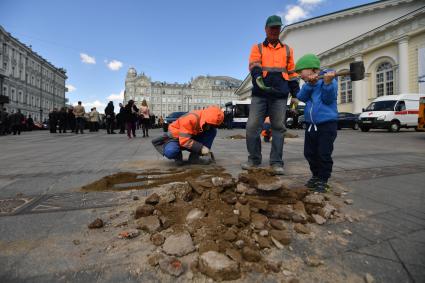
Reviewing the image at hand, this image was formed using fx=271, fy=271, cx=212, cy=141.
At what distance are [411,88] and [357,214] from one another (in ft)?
86.2

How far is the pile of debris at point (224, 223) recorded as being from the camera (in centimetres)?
141

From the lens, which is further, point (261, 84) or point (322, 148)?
point (261, 84)

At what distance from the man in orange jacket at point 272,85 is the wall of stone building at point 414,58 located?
24534mm

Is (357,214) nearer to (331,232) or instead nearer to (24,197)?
(331,232)

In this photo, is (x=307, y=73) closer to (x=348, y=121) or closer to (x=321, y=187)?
(x=321, y=187)

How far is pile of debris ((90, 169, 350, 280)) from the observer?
1.41m

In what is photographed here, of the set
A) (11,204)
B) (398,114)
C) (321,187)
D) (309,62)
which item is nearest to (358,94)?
(398,114)

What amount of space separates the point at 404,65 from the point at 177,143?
26179 mm

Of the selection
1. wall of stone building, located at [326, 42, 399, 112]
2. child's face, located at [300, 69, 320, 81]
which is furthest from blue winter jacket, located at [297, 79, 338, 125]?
wall of stone building, located at [326, 42, 399, 112]

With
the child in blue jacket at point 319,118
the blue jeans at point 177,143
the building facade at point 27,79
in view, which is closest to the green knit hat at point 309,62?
the child in blue jacket at point 319,118

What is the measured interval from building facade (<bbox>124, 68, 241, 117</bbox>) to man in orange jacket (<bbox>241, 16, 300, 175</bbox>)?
104m

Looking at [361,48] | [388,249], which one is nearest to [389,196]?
[388,249]

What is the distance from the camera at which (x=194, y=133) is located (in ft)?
13.6

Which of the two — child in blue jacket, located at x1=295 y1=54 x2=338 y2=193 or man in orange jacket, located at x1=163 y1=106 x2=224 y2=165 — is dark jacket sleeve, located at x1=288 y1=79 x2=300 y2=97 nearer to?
child in blue jacket, located at x1=295 y1=54 x2=338 y2=193
